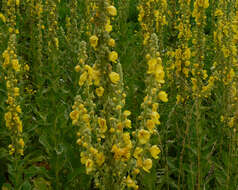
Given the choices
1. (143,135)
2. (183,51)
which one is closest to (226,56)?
(183,51)

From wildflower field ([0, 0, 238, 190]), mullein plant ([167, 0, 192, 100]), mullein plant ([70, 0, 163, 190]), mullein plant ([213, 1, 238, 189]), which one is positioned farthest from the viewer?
mullein plant ([167, 0, 192, 100])

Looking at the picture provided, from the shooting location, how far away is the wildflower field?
5.98 ft

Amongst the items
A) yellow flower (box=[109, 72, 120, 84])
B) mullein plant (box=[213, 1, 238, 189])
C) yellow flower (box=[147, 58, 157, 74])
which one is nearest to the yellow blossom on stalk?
yellow flower (box=[109, 72, 120, 84])

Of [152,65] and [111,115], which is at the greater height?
[152,65]

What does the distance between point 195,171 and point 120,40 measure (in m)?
3.20

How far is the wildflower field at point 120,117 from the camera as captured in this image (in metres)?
1.82

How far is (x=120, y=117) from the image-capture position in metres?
1.92

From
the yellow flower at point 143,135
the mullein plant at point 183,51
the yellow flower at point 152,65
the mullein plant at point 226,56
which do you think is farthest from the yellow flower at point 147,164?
the mullein plant at point 183,51

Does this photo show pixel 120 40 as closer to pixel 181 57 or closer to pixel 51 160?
pixel 181 57

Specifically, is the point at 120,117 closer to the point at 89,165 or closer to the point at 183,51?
the point at 89,165

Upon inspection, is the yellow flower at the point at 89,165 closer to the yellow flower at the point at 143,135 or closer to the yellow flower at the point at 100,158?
the yellow flower at the point at 100,158

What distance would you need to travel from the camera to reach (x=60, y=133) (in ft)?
11.0

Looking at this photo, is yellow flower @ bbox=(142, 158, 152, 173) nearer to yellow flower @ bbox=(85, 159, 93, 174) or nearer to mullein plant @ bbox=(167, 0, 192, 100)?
yellow flower @ bbox=(85, 159, 93, 174)

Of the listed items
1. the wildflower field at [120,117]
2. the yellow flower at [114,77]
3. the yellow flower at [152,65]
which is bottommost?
the wildflower field at [120,117]
